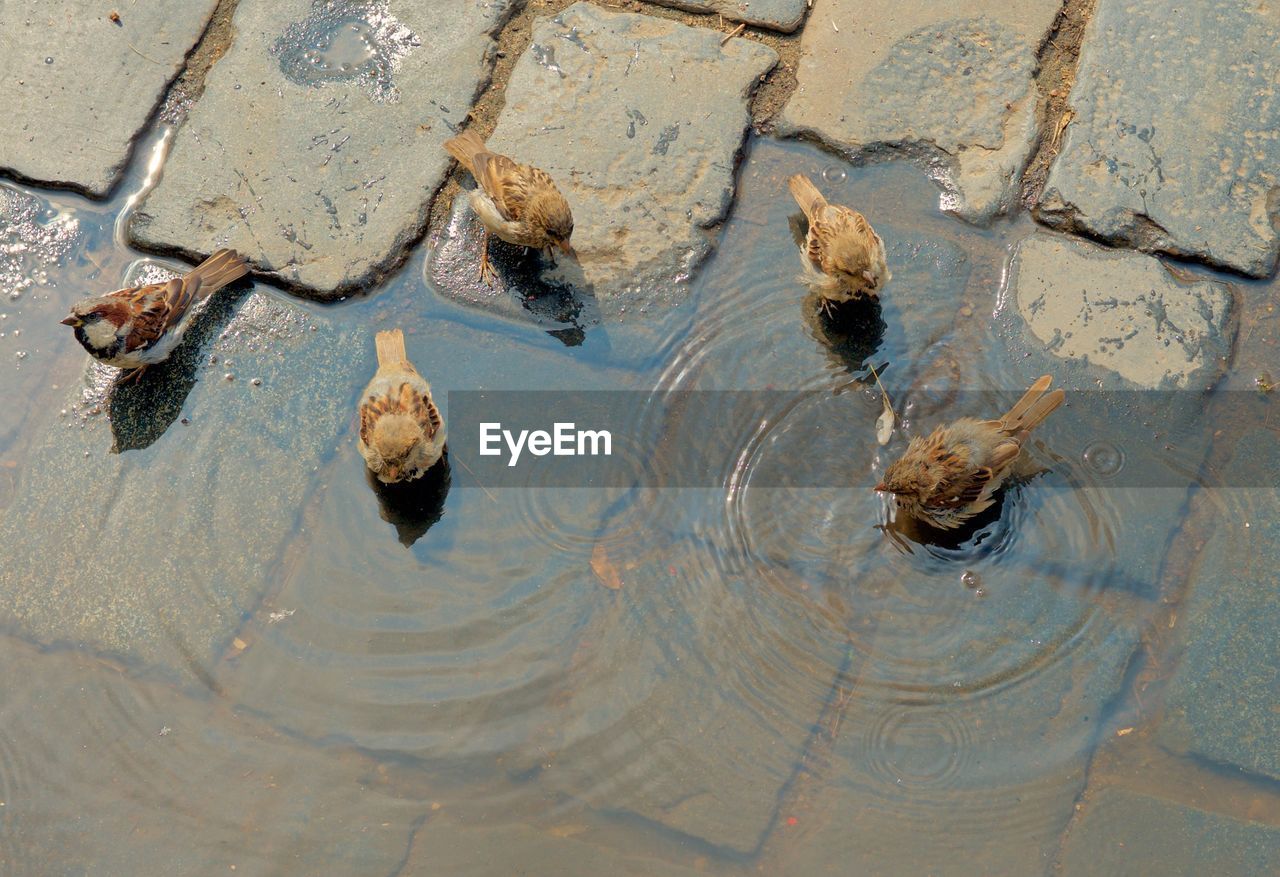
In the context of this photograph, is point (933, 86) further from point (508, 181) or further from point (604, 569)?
point (604, 569)

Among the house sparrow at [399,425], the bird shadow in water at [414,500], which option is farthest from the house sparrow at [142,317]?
the bird shadow in water at [414,500]

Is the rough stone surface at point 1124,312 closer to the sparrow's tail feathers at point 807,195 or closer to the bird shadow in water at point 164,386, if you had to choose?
the sparrow's tail feathers at point 807,195

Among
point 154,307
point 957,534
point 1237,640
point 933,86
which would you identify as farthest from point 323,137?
point 1237,640

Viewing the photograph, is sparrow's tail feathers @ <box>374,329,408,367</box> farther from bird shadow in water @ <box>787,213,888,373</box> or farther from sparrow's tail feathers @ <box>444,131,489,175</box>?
bird shadow in water @ <box>787,213,888,373</box>

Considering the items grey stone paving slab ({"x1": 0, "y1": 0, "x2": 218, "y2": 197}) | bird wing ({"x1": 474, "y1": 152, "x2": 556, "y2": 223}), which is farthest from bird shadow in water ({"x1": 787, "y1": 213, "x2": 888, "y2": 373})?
grey stone paving slab ({"x1": 0, "y1": 0, "x2": 218, "y2": 197})

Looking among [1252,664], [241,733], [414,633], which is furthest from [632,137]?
[1252,664]
